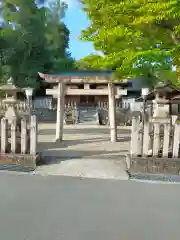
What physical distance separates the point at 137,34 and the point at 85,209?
392cm

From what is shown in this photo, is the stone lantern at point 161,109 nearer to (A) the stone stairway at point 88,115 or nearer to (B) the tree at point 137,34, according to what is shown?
(B) the tree at point 137,34

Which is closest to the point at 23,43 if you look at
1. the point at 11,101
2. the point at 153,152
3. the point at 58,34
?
the point at 58,34

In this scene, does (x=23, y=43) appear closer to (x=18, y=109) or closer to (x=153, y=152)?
(x=18, y=109)

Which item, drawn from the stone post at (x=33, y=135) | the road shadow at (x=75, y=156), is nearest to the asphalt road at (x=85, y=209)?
the stone post at (x=33, y=135)

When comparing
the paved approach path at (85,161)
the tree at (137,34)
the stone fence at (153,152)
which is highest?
the tree at (137,34)

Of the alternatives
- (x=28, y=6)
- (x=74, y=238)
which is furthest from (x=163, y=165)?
(x=28, y=6)

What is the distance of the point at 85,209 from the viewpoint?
399 cm

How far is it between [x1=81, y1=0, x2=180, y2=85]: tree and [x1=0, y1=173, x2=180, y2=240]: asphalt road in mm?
2432

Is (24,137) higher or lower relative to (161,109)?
lower

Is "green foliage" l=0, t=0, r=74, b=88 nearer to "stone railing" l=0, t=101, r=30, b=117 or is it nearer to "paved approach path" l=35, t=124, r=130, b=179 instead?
A: "stone railing" l=0, t=101, r=30, b=117

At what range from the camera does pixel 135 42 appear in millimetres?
6539

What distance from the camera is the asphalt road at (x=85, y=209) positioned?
3.28 m

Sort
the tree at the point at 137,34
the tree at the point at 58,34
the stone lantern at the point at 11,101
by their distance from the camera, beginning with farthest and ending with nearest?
the tree at the point at 58,34, the stone lantern at the point at 11,101, the tree at the point at 137,34

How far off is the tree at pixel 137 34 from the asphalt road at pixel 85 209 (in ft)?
7.98
